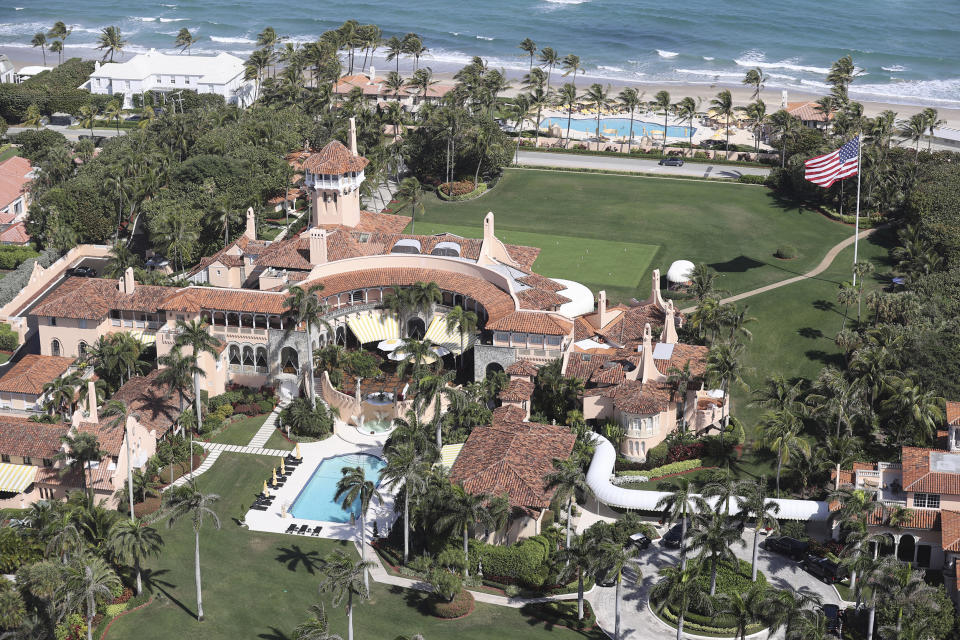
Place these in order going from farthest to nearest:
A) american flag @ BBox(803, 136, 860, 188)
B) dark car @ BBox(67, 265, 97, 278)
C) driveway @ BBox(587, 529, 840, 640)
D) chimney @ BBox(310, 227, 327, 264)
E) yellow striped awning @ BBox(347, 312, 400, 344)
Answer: dark car @ BBox(67, 265, 97, 278) < american flag @ BBox(803, 136, 860, 188) < chimney @ BBox(310, 227, 327, 264) < yellow striped awning @ BBox(347, 312, 400, 344) < driveway @ BBox(587, 529, 840, 640)

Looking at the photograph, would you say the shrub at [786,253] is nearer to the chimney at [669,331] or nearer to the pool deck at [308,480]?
the chimney at [669,331]

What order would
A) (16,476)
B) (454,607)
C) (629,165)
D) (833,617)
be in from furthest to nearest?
(629,165), (16,476), (454,607), (833,617)

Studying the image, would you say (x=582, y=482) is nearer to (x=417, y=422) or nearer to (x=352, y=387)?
(x=417, y=422)

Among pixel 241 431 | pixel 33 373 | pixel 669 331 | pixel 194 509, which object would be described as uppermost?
pixel 669 331

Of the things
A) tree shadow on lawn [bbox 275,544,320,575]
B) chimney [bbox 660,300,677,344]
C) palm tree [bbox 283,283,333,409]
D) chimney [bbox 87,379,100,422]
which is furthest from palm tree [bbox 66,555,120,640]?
chimney [bbox 660,300,677,344]

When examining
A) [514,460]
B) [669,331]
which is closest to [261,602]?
[514,460]

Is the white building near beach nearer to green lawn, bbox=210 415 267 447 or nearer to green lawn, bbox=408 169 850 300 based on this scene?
green lawn, bbox=408 169 850 300

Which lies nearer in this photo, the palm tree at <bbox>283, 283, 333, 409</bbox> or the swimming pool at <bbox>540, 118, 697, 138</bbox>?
the palm tree at <bbox>283, 283, 333, 409</bbox>

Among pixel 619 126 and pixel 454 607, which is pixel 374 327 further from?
pixel 619 126
